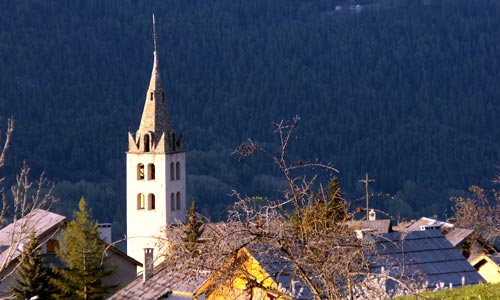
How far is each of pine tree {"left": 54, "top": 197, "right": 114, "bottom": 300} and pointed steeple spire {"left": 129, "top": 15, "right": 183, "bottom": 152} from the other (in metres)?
41.8

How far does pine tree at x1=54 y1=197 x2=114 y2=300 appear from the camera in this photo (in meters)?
50.8

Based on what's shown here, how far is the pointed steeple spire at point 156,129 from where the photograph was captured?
321 ft

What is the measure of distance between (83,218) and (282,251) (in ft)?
139

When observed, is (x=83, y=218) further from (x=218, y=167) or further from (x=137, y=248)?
(x=218, y=167)

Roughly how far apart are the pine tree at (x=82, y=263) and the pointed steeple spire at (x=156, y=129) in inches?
1648

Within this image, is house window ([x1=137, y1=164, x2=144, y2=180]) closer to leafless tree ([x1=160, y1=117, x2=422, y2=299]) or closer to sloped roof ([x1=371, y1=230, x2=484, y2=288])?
sloped roof ([x1=371, y1=230, x2=484, y2=288])

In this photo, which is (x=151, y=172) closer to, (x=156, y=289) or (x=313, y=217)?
(x=156, y=289)

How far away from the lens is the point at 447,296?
16.6m

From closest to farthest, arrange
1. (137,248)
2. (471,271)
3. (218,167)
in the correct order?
(471,271)
(137,248)
(218,167)

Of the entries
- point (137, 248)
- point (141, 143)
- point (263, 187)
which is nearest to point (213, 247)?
point (137, 248)

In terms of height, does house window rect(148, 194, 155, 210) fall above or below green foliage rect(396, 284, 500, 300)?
above

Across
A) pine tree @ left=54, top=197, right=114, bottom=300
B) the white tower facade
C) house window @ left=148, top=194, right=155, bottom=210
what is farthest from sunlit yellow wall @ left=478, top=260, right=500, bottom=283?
house window @ left=148, top=194, right=155, bottom=210

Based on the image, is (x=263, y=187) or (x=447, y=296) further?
(x=263, y=187)

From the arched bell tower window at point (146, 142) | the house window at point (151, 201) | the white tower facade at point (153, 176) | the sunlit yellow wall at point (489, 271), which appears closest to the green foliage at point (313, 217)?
the sunlit yellow wall at point (489, 271)
